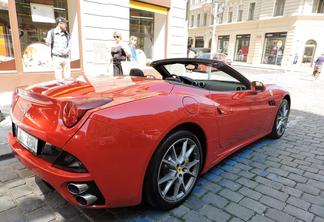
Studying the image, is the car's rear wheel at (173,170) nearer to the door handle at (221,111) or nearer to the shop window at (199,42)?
the door handle at (221,111)

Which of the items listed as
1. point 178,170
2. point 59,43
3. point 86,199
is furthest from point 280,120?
point 59,43

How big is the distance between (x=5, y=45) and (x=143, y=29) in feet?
16.7

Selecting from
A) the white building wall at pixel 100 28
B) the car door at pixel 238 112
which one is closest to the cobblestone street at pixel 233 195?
the car door at pixel 238 112

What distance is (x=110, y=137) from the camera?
1748 millimetres

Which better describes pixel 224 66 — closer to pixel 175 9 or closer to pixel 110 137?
pixel 110 137

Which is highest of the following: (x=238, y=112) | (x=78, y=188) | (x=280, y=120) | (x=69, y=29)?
(x=69, y=29)

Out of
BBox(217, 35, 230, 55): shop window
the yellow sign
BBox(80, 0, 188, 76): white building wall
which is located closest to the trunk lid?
BBox(80, 0, 188, 76): white building wall

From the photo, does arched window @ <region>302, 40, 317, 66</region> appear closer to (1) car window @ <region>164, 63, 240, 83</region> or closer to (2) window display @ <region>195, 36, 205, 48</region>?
(2) window display @ <region>195, 36, 205, 48</region>

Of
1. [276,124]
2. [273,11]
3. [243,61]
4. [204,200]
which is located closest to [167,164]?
[204,200]

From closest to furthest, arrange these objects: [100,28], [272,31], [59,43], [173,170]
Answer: [173,170] → [59,43] → [100,28] → [272,31]

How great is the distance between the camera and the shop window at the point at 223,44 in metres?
34.1

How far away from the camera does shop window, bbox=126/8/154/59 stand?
9.56 metres

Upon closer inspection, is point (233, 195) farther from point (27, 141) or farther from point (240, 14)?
point (240, 14)

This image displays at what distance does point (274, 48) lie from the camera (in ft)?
88.2
